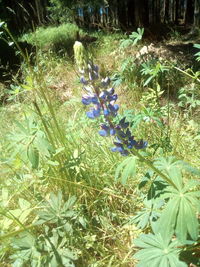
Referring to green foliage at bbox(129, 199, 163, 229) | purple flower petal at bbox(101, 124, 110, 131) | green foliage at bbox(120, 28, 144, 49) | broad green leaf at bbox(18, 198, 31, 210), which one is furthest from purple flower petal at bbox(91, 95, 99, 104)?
green foliage at bbox(120, 28, 144, 49)

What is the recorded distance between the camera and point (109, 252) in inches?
68.3

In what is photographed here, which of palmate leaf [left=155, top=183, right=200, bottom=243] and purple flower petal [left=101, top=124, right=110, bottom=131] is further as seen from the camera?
purple flower petal [left=101, top=124, right=110, bottom=131]

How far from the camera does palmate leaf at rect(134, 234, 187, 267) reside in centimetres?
130

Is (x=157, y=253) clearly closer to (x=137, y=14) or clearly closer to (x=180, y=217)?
(x=180, y=217)

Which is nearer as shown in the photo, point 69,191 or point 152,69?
point 69,191

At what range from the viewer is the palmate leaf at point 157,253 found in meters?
1.30

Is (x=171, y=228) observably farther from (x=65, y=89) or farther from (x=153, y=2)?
(x=153, y=2)

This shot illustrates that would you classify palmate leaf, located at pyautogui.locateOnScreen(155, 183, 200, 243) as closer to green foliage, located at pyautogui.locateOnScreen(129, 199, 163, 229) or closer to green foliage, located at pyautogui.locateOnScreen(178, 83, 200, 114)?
green foliage, located at pyautogui.locateOnScreen(129, 199, 163, 229)

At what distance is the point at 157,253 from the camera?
1356mm

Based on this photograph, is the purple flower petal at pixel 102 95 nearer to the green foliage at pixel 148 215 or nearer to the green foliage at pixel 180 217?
the green foliage at pixel 180 217

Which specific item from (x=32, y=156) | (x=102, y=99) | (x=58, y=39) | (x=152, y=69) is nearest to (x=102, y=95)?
(x=102, y=99)

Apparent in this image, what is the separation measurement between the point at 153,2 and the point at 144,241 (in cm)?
806

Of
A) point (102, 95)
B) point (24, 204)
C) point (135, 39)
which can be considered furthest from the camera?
point (135, 39)

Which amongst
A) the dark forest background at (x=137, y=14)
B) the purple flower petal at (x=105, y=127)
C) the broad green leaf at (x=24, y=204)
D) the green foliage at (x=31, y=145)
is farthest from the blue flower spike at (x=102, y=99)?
the dark forest background at (x=137, y=14)
